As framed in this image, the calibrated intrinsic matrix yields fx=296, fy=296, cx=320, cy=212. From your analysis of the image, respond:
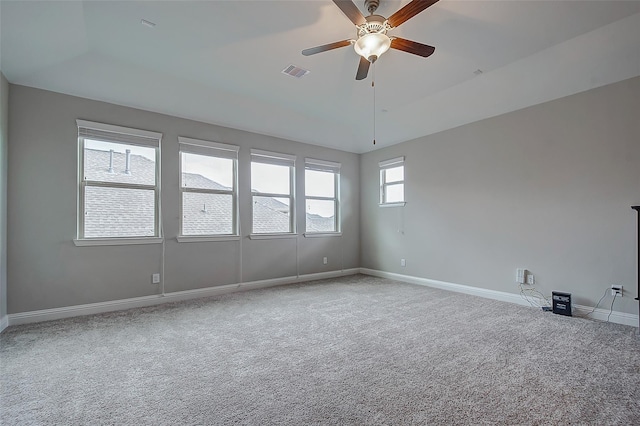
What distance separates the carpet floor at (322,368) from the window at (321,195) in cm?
254

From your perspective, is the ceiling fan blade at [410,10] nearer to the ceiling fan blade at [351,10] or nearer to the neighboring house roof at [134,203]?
the ceiling fan blade at [351,10]

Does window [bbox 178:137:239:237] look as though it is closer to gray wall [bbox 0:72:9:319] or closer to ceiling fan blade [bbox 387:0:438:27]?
gray wall [bbox 0:72:9:319]

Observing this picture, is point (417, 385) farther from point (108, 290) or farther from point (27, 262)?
point (27, 262)

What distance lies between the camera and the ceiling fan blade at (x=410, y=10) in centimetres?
209

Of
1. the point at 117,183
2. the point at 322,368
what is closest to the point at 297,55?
the point at 117,183

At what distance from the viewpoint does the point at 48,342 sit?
9.27 ft

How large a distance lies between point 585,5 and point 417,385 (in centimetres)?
343

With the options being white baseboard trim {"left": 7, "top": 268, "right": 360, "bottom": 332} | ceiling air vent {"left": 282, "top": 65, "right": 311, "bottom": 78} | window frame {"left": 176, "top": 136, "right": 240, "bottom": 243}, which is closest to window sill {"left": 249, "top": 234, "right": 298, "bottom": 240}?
window frame {"left": 176, "top": 136, "right": 240, "bottom": 243}

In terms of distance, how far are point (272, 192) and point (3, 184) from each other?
339cm

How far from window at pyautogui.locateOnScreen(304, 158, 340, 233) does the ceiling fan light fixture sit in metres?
3.38

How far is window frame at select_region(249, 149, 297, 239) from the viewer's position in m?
5.17

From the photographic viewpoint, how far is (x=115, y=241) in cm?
387

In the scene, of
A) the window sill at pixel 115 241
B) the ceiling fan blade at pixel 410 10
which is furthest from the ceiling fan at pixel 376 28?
the window sill at pixel 115 241

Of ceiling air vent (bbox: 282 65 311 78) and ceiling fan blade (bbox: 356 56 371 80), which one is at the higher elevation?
ceiling air vent (bbox: 282 65 311 78)
